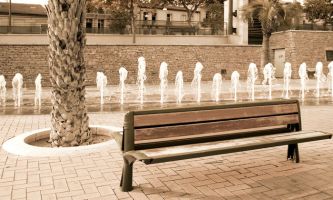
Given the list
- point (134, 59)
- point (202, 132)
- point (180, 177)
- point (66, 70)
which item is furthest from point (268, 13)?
point (180, 177)

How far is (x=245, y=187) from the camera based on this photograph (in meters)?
4.17

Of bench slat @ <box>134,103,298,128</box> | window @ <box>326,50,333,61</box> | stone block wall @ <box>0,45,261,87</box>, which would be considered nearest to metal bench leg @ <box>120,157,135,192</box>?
bench slat @ <box>134,103,298,128</box>

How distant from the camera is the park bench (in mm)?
3963

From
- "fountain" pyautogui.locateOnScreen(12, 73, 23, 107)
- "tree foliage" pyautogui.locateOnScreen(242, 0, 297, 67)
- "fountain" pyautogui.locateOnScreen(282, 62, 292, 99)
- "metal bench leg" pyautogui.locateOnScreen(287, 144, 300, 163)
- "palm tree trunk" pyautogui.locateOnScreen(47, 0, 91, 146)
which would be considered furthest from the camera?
"tree foliage" pyautogui.locateOnScreen(242, 0, 297, 67)

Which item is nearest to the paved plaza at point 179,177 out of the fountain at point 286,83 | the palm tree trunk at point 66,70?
the palm tree trunk at point 66,70

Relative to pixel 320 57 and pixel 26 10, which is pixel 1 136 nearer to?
pixel 320 57

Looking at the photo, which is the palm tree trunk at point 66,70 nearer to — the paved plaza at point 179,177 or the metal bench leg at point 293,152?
the paved plaza at point 179,177

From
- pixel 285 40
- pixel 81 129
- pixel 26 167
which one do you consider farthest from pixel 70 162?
pixel 285 40

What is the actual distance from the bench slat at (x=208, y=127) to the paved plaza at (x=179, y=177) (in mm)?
560

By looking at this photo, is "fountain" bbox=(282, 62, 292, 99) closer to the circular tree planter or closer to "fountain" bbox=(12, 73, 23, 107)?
"fountain" bbox=(12, 73, 23, 107)

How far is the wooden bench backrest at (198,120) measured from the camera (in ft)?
13.3

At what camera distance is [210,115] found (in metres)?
4.42

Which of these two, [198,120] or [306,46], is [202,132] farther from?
[306,46]

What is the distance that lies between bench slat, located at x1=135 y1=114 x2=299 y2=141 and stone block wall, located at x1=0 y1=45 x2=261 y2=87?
19044 millimetres
